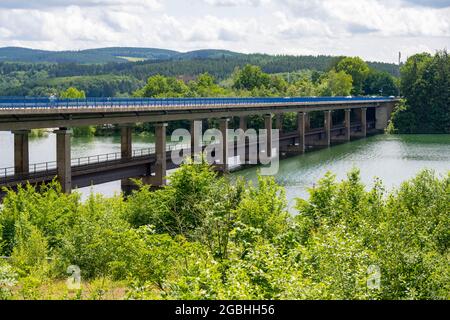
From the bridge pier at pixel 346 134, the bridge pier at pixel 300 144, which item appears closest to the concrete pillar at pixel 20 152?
the bridge pier at pixel 300 144

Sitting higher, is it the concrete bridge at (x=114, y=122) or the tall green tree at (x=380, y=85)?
the tall green tree at (x=380, y=85)

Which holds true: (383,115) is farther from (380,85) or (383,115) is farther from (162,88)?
(162,88)

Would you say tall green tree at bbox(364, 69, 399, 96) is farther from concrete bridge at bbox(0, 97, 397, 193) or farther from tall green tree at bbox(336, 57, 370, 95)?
concrete bridge at bbox(0, 97, 397, 193)

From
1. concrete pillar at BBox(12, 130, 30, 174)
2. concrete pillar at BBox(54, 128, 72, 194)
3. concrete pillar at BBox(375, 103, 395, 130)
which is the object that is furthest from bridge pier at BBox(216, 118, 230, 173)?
concrete pillar at BBox(375, 103, 395, 130)

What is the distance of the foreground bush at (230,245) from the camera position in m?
18.2

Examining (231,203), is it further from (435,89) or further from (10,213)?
(435,89)

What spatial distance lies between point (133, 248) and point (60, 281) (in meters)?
4.10

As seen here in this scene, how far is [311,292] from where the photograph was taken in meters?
16.7

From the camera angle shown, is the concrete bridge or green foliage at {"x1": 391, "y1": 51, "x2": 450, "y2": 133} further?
green foliage at {"x1": 391, "y1": 51, "x2": 450, "y2": 133}

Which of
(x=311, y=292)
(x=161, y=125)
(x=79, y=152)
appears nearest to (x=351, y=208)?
(x=311, y=292)

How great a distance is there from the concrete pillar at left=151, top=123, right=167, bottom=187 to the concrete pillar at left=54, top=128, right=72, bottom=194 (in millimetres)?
11536

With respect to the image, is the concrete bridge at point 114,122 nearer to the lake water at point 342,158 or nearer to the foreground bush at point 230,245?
the lake water at point 342,158

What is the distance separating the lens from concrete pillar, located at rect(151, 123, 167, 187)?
204 ft

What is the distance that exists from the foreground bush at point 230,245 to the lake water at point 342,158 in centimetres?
1856
